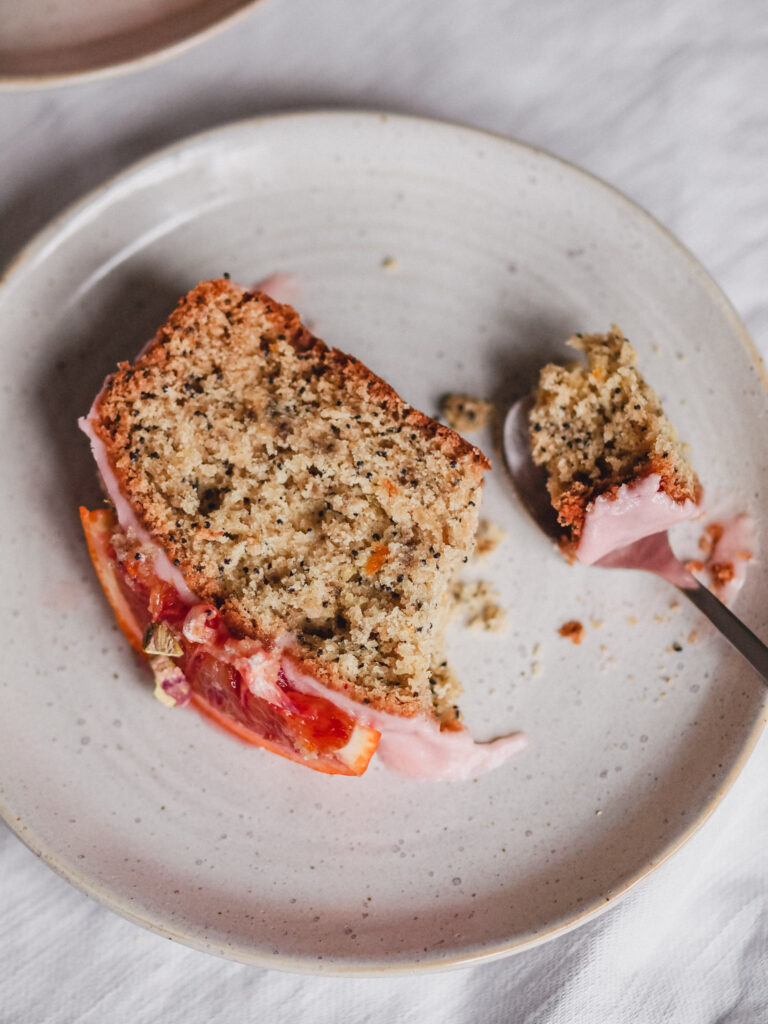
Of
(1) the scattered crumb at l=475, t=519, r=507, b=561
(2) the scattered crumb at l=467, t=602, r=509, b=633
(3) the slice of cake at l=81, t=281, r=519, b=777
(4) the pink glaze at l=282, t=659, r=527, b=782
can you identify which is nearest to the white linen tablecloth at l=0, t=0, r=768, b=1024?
(4) the pink glaze at l=282, t=659, r=527, b=782

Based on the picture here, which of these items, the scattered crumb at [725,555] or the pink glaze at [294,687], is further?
the scattered crumb at [725,555]

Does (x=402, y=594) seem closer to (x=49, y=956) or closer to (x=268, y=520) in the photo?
(x=268, y=520)

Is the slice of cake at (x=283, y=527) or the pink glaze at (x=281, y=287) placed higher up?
the pink glaze at (x=281, y=287)

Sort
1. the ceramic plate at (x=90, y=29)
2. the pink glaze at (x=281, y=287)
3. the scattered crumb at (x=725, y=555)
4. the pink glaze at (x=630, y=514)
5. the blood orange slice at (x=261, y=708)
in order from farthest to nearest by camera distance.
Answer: the pink glaze at (x=281, y=287)
the scattered crumb at (x=725, y=555)
the ceramic plate at (x=90, y=29)
the pink glaze at (x=630, y=514)
the blood orange slice at (x=261, y=708)

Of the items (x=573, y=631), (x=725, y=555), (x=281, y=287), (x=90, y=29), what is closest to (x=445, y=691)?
(x=573, y=631)

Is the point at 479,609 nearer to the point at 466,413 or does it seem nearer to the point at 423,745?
the point at 423,745

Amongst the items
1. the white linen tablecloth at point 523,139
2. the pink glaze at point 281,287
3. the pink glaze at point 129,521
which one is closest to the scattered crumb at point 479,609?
the pink glaze at point 129,521

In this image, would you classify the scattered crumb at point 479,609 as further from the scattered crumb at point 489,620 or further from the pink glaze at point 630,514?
the pink glaze at point 630,514

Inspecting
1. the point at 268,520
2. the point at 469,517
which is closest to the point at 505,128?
the point at 469,517
